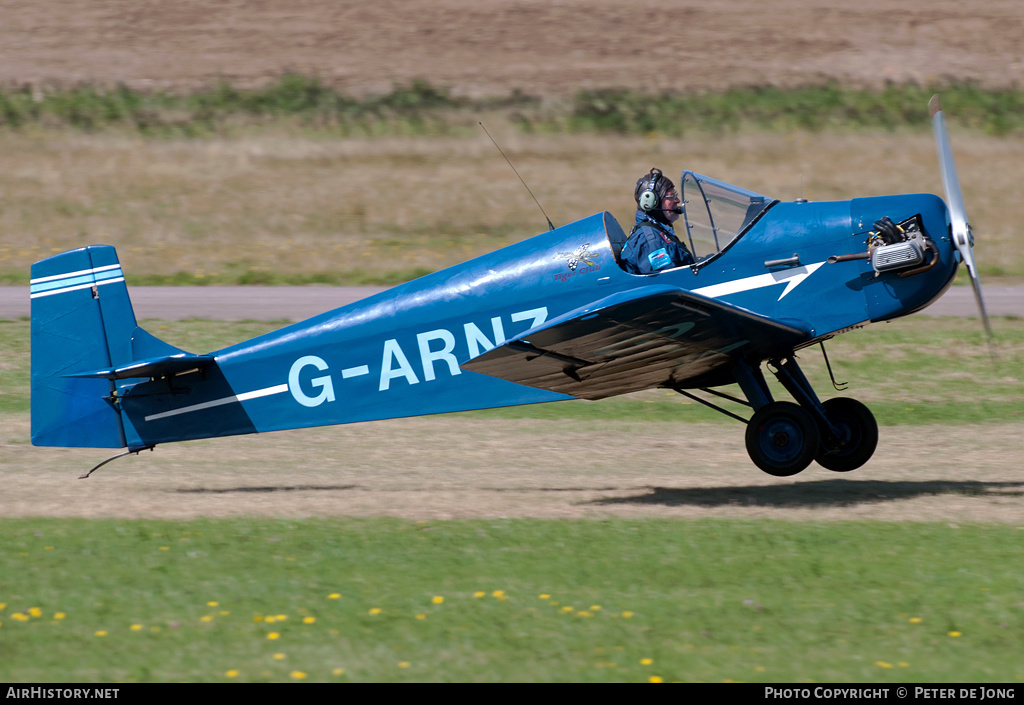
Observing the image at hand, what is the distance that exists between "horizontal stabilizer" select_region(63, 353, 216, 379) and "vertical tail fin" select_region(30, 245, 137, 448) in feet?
0.48

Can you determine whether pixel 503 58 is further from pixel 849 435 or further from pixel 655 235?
pixel 849 435

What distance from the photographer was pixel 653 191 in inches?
361

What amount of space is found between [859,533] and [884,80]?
2674 centimetres

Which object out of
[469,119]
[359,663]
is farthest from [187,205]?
[359,663]

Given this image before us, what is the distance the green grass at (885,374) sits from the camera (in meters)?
13.9

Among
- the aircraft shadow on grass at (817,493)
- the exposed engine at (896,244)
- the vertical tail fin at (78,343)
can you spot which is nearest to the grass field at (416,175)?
the vertical tail fin at (78,343)

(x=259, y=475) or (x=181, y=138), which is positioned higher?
(x=181, y=138)

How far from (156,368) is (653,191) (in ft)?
15.1

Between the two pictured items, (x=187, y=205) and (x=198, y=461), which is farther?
(x=187, y=205)

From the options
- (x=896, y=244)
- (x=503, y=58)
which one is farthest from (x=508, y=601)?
(x=503, y=58)

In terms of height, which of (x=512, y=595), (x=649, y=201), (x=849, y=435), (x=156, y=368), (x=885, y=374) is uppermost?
(x=649, y=201)

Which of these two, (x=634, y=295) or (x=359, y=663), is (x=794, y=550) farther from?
(x=359, y=663)

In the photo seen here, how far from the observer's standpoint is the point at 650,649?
5.87 m

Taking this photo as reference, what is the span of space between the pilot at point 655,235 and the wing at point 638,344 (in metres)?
0.77
